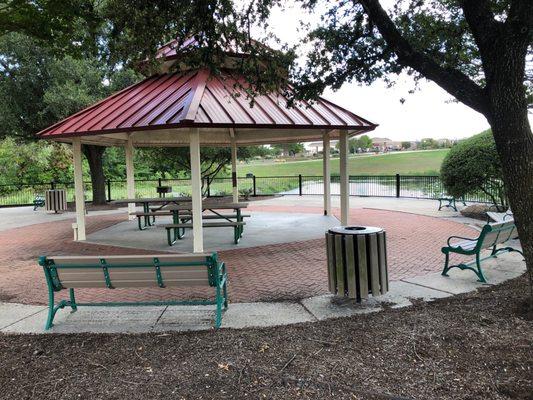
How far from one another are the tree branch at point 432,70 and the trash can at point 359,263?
1876 millimetres

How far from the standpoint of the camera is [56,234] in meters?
12.9

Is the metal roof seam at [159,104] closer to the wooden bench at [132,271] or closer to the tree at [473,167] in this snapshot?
the wooden bench at [132,271]

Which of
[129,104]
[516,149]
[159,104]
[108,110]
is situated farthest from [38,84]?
[516,149]

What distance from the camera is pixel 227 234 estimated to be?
12.1m

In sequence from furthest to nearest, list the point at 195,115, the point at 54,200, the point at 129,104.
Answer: the point at 54,200
the point at 129,104
the point at 195,115

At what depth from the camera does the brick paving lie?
650 centimetres

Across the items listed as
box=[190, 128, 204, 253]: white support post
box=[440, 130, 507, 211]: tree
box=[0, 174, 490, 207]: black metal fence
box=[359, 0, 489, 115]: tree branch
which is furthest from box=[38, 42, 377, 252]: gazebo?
box=[0, 174, 490, 207]: black metal fence

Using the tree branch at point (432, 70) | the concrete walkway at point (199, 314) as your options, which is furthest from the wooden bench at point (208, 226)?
the tree branch at point (432, 70)

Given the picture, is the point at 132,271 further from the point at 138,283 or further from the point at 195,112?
the point at 195,112

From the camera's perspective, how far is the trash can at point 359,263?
549cm

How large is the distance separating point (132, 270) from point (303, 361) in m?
2.20

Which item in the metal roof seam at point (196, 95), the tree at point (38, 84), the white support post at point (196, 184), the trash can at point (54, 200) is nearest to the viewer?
the metal roof seam at point (196, 95)

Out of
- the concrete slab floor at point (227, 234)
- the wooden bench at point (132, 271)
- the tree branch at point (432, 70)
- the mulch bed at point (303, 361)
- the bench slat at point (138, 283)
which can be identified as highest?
the tree branch at point (432, 70)

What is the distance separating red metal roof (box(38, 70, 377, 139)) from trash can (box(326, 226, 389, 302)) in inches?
131
